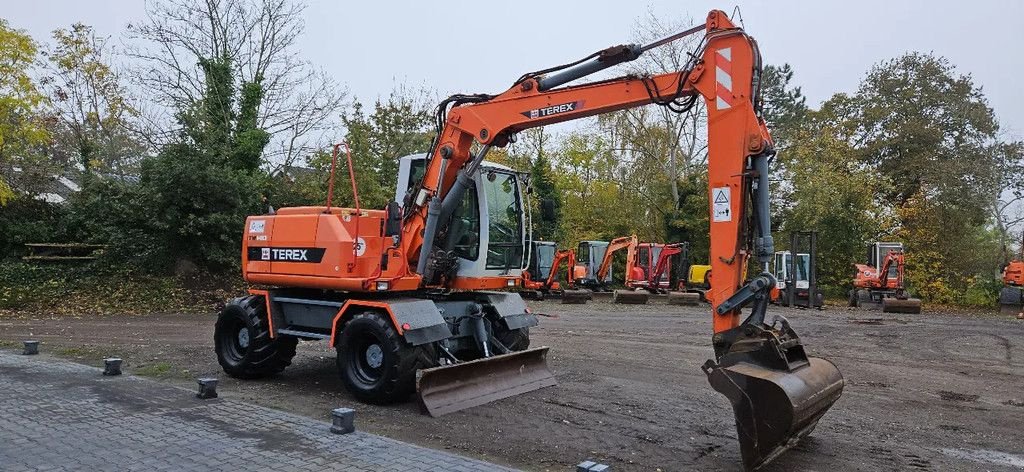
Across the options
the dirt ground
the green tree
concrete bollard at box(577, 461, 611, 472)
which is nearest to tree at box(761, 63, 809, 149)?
the green tree

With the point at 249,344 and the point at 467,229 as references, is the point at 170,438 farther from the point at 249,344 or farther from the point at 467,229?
the point at 467,229

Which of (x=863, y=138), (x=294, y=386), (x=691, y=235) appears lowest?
(x=294, y=386)

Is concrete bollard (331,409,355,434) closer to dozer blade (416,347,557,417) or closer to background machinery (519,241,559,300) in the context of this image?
dozer blade (416,347,557,417)

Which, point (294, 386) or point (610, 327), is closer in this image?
point (294, 386)

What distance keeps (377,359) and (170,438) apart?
2381 millimetres

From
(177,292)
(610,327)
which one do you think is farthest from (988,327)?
(177,292)

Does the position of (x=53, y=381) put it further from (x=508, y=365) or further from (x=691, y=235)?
(x=691, y=235)

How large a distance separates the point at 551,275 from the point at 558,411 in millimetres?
20092

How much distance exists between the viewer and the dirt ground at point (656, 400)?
595cm

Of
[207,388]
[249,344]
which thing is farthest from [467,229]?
[207,388]

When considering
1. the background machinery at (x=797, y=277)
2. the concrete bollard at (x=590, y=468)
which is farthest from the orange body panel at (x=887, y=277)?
the concrete bollard at (x=590, y=468)

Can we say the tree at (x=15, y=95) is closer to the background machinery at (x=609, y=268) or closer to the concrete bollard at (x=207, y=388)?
the concrete bollard at (x=207, y=388)

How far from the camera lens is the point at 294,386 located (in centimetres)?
885

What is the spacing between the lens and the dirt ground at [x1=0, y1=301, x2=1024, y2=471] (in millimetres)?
5949
